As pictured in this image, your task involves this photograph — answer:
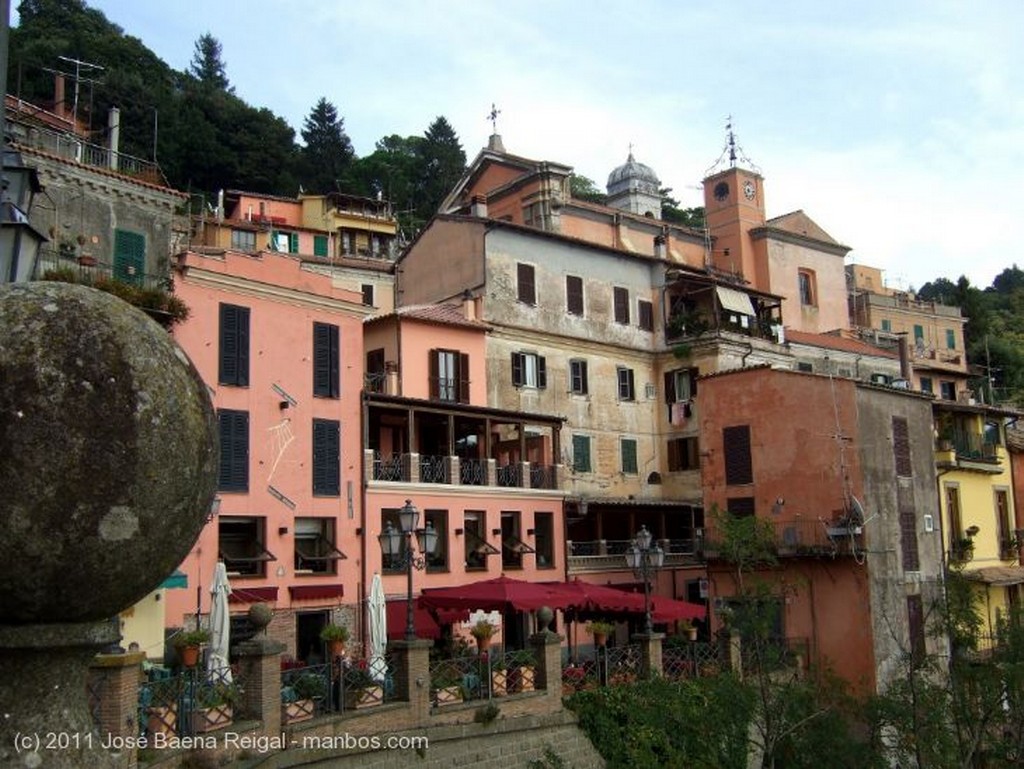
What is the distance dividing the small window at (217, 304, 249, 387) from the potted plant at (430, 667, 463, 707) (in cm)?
1001

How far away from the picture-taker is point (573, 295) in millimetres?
39781

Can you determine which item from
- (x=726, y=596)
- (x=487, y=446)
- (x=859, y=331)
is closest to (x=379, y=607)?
(x=487, y=446)

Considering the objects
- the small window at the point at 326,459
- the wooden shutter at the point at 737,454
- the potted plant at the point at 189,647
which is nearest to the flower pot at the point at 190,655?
the potted plant at the point at 189,647

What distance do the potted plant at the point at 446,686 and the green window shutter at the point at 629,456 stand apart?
2154 cm

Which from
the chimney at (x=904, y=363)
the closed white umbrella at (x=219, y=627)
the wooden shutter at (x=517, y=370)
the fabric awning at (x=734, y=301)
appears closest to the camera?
the closed white umbrella at (x=219, y=627)

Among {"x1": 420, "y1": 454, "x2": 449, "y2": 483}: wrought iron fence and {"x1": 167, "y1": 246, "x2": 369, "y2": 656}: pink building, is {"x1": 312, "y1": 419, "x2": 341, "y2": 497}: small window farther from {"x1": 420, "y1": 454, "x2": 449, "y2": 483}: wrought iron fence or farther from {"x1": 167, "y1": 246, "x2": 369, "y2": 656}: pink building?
{"x1": 420, "y1": 454, "x2": 449, "y2": 483}: wrought iron fence

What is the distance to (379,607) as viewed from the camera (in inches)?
859

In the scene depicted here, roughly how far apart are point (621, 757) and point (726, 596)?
1164cm

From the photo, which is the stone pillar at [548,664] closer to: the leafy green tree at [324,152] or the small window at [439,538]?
the small window at [439,538]

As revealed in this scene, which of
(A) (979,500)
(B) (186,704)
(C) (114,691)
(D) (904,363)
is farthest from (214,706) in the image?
(D) (904,363)

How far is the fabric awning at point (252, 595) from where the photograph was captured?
971 inches

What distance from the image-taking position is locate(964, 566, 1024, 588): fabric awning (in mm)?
34438

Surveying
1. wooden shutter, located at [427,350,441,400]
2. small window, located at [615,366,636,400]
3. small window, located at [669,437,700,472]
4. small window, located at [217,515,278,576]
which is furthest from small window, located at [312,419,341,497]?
small window, located at [669,437,700,472]

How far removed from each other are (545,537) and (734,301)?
14.9 metres
